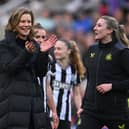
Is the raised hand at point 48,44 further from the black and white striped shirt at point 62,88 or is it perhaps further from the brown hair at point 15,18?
the black and white striped shirt at point 62,88

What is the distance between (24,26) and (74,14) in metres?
11.2

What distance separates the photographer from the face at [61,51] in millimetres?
13648

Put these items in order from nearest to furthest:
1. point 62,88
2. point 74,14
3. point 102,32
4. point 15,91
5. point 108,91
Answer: point 15,91
point 108,91
point 102,32
point 62,88
point 74,14

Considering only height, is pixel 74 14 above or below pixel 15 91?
above

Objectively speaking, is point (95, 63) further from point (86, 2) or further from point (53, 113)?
point (86, 2)

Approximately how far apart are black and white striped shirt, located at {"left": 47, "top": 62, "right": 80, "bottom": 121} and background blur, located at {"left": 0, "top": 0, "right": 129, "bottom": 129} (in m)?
6.11

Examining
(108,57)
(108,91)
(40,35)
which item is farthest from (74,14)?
(108,91)

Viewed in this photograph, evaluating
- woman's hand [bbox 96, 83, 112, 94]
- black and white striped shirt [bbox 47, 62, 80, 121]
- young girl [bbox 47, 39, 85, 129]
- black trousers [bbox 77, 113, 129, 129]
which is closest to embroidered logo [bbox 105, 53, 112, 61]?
woman's hand [bbox 96, 83, 112, 94]

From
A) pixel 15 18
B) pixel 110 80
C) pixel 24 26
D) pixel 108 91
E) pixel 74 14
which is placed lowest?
pixel 108 91

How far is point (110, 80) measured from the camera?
1225 cm

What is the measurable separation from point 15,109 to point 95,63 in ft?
5.31

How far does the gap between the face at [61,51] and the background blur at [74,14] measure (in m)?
5.76

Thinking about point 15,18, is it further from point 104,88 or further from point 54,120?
point 54,120

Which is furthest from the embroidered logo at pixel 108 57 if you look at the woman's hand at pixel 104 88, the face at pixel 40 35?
the face at pixel 40 35
